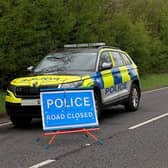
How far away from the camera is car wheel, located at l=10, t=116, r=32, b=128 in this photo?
32.8 ft

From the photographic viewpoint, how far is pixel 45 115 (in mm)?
8070

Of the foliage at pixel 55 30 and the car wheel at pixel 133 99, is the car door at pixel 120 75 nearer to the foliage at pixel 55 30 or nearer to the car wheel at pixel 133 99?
the car wheel at pixel 133 99

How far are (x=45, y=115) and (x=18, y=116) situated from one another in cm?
171

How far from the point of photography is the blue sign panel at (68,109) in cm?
808

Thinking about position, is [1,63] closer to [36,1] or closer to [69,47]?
[36,1]

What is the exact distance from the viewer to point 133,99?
41.6ft

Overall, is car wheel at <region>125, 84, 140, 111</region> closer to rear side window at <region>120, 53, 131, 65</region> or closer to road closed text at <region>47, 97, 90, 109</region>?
rear side window at <region>120, 53, 131, 65</region>

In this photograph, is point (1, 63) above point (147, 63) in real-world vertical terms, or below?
above

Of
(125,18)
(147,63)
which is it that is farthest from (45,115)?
(147,63)

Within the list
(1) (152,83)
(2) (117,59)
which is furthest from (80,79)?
(1) (152,83)

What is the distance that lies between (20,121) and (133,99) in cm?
386

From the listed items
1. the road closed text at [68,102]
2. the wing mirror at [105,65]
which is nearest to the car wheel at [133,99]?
the wing mirror at [105,65]

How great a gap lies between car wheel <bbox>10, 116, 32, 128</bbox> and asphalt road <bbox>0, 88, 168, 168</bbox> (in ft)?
0.44

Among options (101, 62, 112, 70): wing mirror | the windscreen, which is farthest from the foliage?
(101, 62, 112, 70): wing mirror
